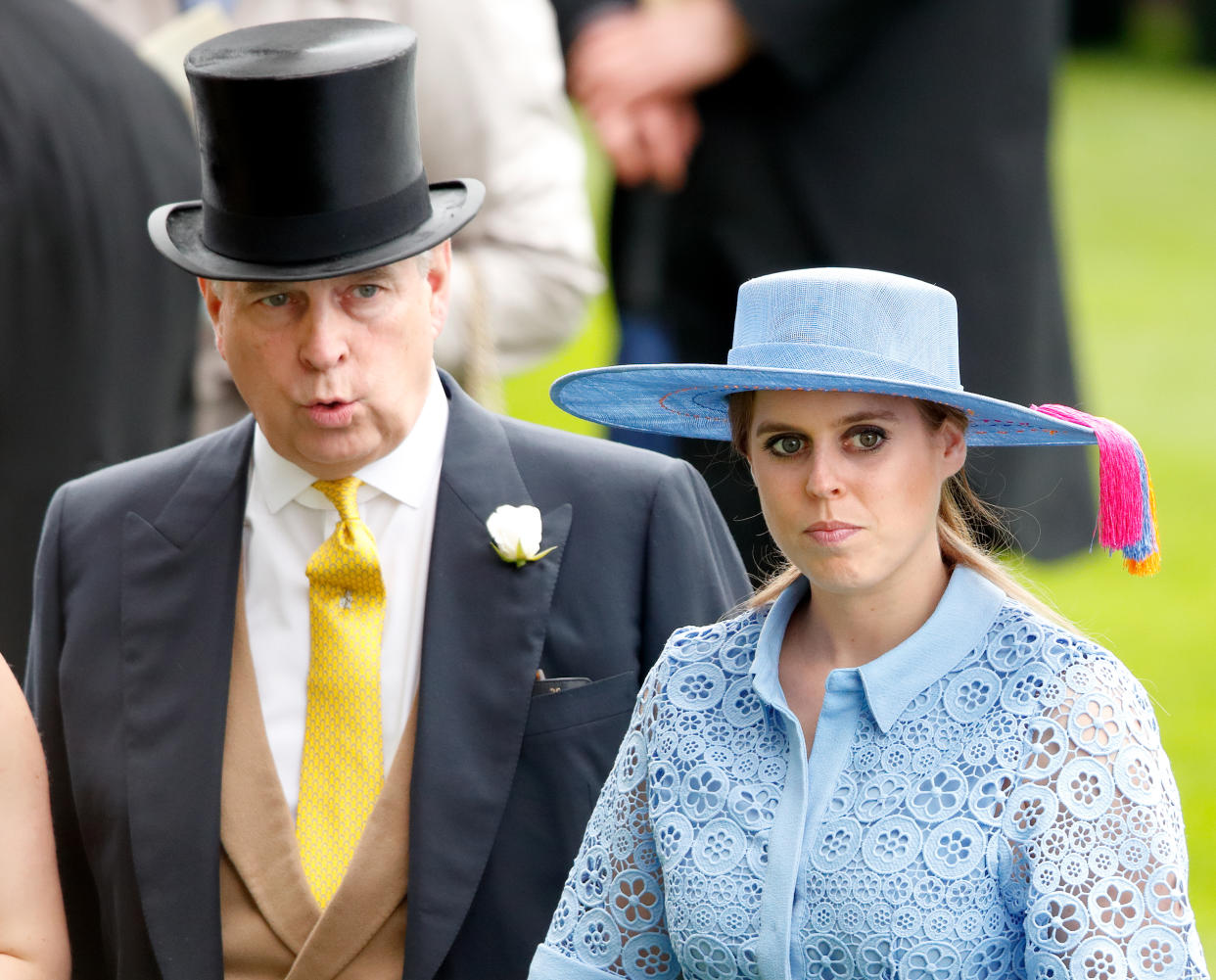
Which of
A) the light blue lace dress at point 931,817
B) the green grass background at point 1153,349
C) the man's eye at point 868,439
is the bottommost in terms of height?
the green grass background at point 1153,349

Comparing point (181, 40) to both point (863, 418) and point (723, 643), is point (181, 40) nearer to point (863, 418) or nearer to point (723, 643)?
point (723, 643)

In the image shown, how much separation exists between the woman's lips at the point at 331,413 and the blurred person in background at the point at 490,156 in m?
1.57

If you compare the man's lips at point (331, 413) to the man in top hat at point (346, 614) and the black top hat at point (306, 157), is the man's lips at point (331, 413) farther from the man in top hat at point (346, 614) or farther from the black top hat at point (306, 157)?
the black top hat at point (306, 157)

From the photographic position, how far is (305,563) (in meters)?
3.39

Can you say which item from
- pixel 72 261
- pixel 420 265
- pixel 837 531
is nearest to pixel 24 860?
pixel 420 265

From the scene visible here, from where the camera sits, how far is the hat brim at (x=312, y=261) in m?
3.24

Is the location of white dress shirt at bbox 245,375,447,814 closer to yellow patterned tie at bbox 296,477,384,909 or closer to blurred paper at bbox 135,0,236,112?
yellow patterned tie at bbox 296,477,384,909

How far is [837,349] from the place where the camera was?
268 centimetres

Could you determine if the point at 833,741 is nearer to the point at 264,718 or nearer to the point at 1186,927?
the point at 1186,927

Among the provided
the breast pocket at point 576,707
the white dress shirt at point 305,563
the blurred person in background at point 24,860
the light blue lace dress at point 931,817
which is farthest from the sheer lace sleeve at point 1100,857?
the blurred person in background at point 24,860

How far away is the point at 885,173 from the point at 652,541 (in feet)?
5.50

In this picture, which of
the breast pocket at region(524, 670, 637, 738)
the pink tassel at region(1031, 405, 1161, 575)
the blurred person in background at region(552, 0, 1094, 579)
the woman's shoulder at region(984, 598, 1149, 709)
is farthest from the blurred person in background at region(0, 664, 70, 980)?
the blurred person in background at region(552, 0, 1094, 579)

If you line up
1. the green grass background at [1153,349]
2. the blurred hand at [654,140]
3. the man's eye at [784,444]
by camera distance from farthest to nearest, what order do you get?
the green grass background at [1153,349], the blurred hand at [654,140], the man's eye at [784,444]

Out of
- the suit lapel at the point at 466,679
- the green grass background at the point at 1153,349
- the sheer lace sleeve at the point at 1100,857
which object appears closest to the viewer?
the sheer lace sleeve at the point at 1100,857
